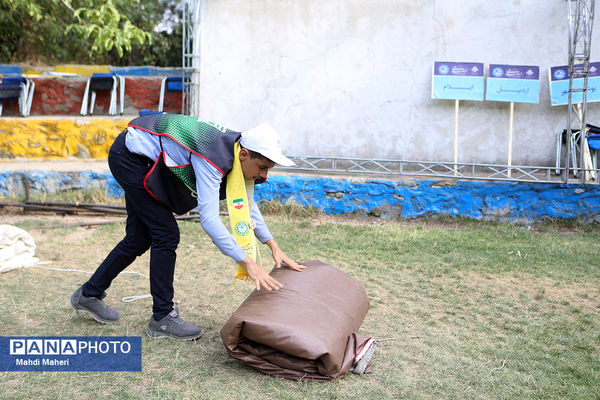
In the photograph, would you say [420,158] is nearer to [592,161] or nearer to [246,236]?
[592,161]

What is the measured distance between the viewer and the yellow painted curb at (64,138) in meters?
8.80

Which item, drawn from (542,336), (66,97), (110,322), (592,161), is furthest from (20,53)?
(542,336)

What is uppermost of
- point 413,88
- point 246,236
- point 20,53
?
point 20,53

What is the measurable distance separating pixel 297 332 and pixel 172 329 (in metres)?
1.02

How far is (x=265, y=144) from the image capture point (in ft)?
9.74

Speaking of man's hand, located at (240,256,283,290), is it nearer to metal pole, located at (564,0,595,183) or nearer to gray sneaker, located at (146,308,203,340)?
gray sneaker, located at (146,308,203,340)

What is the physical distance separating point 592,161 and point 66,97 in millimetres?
9350

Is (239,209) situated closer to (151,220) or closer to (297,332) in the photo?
(151,220)

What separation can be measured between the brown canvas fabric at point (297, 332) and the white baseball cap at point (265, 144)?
79 cm

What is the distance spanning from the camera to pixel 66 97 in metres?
10.7

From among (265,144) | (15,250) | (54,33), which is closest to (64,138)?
(15,250)

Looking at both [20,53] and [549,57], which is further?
[20,53]

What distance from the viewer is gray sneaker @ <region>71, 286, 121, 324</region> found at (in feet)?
12.0

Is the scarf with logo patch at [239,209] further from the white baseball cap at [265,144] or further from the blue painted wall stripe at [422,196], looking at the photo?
the blue painted wall stripe at [422,196]
